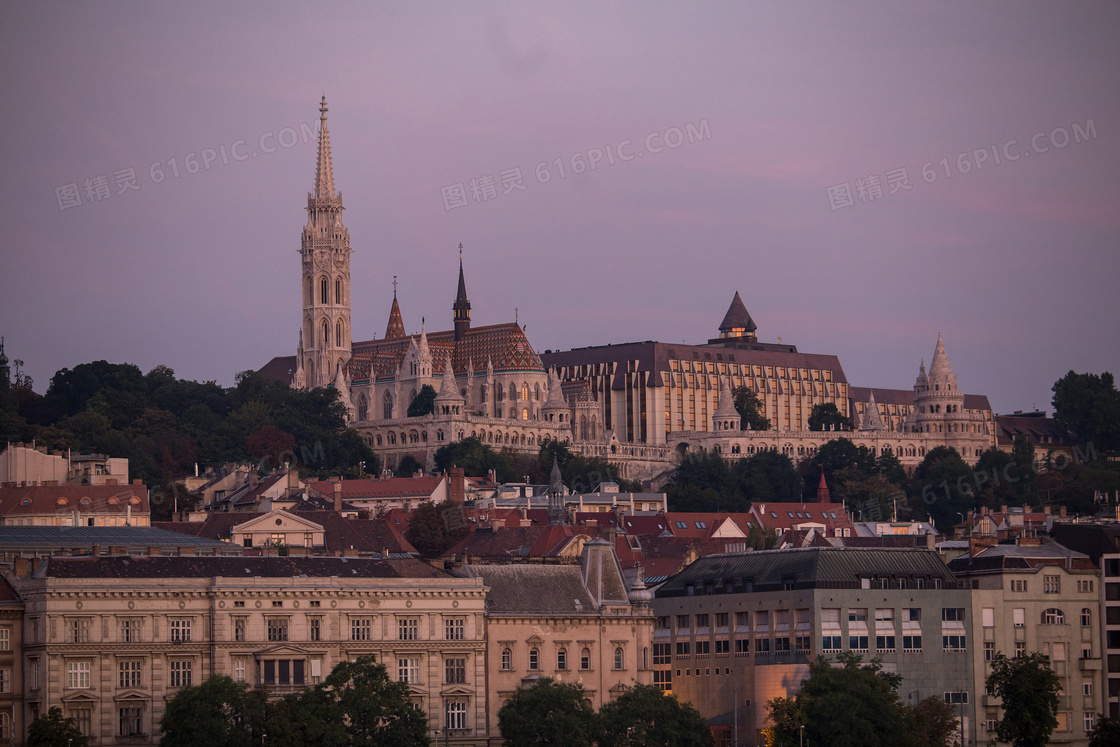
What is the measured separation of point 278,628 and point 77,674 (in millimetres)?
8470

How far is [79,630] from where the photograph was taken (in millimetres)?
100062

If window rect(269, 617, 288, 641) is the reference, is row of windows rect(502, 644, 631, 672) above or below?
below

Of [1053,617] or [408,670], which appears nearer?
[408,670]

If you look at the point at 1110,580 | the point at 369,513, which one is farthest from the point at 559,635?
the point at 369,513

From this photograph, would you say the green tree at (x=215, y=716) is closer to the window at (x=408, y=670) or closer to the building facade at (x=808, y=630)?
the window at (x=408, y=670)

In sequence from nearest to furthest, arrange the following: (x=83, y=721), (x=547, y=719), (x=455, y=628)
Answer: (x=83, y=721), (x=547, y=719), (x=455, y=628)

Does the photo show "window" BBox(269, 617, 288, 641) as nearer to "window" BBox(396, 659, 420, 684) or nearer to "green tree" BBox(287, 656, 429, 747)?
"window" BBox(396, 659, 420, 684)

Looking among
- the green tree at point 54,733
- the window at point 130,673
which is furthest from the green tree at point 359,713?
the green tree at point 54,733

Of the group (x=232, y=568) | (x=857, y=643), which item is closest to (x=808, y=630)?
(x=857, y=643)

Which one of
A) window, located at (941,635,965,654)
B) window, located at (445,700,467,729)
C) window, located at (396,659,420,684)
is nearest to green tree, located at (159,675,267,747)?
window, located at (396,659,420,684)

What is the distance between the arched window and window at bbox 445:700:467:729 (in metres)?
28.9

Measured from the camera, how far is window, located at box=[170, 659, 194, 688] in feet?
332

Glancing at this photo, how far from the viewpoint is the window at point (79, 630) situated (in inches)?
3932

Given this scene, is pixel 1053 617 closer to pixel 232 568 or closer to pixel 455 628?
pixel 455 628
